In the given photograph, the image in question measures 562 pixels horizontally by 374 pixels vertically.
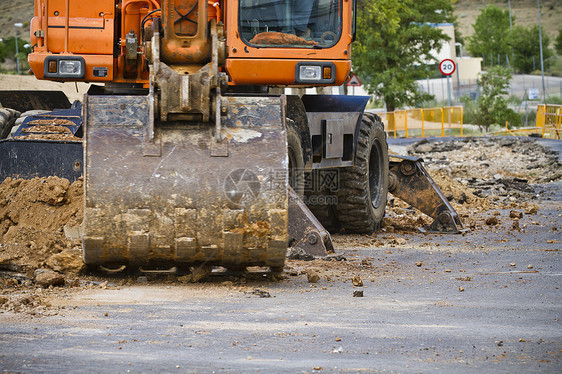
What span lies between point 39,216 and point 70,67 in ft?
5.35

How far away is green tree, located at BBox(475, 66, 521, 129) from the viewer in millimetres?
42688

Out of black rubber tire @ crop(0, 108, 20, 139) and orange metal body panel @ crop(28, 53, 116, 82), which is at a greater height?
orange metal body panel @ crop(28, 53, 116, 82)

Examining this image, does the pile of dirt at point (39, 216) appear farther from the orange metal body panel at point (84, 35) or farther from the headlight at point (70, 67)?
the orange metal body panel at point (84, 35)

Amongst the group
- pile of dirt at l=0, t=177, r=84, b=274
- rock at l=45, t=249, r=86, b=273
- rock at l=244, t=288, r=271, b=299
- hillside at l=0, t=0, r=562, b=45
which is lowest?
rock at l=244, t=288, r=271, b=299

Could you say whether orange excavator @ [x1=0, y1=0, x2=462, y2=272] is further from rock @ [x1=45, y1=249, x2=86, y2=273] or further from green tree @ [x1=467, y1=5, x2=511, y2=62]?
green tree @ [x1=467, y1=5, x2=511, y2=62]

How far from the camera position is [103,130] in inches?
275

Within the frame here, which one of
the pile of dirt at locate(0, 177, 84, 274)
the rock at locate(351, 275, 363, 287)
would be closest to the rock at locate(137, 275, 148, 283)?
the pile of dirt at locate(0, 177, 84, 274)

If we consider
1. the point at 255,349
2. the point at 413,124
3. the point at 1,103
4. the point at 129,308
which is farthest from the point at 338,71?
the point at 413,124

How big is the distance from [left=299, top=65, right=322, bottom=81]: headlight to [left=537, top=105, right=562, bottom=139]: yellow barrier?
24833 millimetres

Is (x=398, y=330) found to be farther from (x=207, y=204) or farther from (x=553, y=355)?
(x=207, y=204)

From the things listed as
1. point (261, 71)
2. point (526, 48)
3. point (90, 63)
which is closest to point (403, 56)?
point (261, 71)

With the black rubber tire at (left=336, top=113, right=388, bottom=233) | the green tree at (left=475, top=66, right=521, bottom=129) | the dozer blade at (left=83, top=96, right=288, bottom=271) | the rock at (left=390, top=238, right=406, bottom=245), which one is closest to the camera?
the dozer blade at (left=83, top=96, right=288, bottom=271)

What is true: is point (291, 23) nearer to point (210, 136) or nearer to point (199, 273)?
point (210, 136)

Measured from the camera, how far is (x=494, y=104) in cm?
4281
